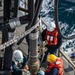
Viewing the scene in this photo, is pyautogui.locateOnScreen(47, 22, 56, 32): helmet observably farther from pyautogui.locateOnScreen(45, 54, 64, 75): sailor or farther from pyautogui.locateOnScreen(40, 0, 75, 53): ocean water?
pyautogui.locateOnScreen(40, 0, 75, 53): ocean water

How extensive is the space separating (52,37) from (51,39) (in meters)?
0.10

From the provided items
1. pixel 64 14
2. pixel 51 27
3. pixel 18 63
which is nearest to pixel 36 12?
pixel 18 63

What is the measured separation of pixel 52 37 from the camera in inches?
397

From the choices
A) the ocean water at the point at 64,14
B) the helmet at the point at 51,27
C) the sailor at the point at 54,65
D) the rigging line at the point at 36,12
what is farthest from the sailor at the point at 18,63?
the ocean water at the point at 64,14

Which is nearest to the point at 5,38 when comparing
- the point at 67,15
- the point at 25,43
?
the point at 25,43

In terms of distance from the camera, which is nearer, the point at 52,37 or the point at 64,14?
the point at 52,37

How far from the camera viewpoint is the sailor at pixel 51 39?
1001 cm

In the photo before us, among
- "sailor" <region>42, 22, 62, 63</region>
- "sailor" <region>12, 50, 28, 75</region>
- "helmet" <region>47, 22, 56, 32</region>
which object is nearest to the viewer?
"sailor" <region>12, 50, 28, 75</region>

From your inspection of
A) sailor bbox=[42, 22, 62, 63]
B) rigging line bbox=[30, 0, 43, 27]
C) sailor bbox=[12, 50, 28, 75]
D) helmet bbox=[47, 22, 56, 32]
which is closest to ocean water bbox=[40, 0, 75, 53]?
sailor bbox=[42, 22, 62, 63]

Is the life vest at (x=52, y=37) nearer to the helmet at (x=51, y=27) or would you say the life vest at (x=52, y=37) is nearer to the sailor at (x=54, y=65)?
the helmet at (x=51, y=27)

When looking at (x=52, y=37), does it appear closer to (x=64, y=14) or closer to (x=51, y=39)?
(x=51, y=39)

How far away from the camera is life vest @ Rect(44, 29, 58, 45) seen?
1005 centimetres

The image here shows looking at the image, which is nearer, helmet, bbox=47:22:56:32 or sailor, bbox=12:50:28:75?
sailor, bbox=12:50:28:75

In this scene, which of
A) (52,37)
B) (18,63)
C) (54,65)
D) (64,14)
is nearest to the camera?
(54,65)
